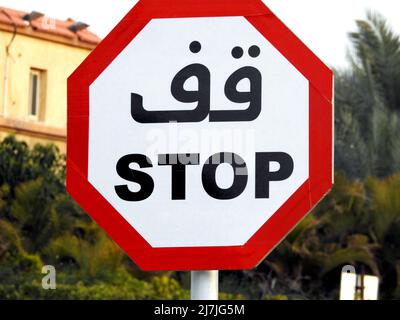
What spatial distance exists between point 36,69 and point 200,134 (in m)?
28.0

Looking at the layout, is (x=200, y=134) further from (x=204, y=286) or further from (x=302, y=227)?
(x=302, y=227)

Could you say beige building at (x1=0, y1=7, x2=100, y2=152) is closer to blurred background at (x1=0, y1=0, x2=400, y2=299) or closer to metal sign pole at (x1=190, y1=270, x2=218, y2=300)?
blurred background at (x1=0, y1=0, x2=400, y2=299)

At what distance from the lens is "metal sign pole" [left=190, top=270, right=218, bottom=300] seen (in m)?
3.11

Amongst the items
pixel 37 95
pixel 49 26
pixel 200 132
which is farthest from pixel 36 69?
pixel 200 132

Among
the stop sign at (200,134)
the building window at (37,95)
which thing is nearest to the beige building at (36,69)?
the building window at (37,95)

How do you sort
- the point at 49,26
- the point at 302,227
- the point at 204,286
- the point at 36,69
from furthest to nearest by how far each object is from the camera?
1. the point at 36,69
2. the point at 49,26
3. the point at 302,227
4. the point at 204,286

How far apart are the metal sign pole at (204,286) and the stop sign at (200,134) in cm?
3

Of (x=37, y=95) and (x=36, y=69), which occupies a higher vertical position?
(x=36, y=69)

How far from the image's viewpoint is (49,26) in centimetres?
3042

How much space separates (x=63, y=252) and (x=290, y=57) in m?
16.8

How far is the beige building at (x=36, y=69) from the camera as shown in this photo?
29.2 m

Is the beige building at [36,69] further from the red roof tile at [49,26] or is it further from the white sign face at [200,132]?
the white sign face at [200,132]

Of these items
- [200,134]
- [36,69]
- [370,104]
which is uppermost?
[36,69]

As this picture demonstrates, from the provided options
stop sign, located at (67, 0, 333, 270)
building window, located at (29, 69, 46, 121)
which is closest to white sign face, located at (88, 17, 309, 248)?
stop sign, located at (67, 0, 333, 270)
